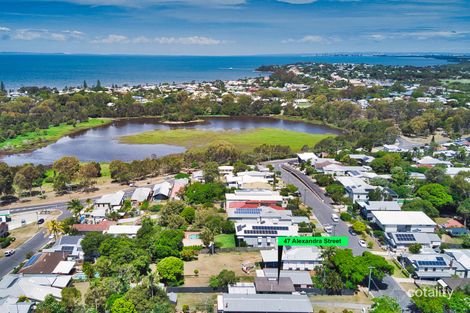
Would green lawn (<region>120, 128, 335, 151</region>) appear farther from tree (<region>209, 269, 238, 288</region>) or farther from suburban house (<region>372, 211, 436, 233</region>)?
tree (<region>209, 269, 238, 288</region>)

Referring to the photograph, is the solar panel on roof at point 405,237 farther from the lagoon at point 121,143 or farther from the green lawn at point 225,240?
the lagoon at point 121,143

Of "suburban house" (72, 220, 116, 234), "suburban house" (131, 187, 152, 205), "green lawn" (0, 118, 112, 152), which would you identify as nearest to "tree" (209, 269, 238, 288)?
"suburban house" (72, 220, 116, 234)

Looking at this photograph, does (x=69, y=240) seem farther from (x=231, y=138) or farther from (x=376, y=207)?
(x=231, y=138)

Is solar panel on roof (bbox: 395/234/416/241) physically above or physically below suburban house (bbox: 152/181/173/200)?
below

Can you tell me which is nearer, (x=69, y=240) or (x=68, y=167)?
A: (x=69, y=240)

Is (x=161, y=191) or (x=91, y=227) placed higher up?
(x=161, y=191)

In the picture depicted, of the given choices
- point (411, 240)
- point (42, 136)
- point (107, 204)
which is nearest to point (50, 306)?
point (107, 204)
